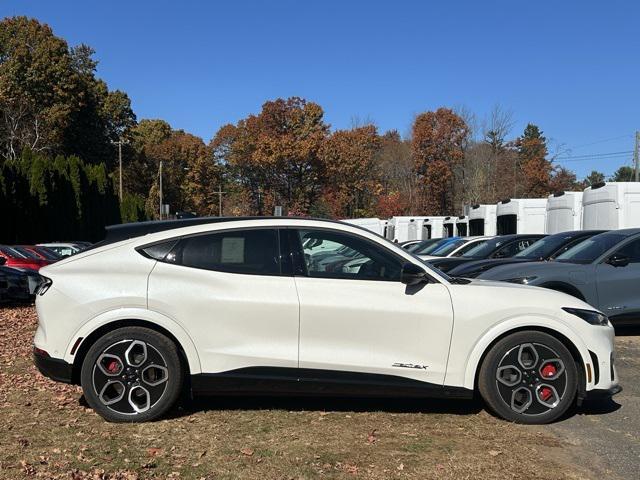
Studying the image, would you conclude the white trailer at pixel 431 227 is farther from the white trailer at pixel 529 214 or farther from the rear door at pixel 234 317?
the rear door at pixel 234 317

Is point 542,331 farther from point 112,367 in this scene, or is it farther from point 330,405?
point 112,367

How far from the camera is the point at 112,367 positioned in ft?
16.0

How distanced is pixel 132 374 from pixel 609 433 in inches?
150

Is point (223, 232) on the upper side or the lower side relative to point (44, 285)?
upper

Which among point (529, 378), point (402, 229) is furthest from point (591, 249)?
point (402, 229)

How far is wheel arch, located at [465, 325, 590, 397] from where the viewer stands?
4930mm

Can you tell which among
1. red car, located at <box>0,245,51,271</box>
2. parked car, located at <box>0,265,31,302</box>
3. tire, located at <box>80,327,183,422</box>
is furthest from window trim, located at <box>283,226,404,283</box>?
red car, located at <box>0,245,51,271</box>

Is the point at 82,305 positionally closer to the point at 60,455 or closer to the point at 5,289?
the point at 60,455

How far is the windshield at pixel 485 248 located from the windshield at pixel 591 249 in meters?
4.49

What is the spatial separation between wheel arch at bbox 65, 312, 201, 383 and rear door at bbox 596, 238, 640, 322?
604 cm

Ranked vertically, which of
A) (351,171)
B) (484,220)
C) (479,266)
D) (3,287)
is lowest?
(3,287)

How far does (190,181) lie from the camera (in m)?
82.0

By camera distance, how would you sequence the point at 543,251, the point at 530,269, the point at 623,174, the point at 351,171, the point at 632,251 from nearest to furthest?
1. the point at 530,269
2. the point at 632,251
3. the point at 543,251
4. the point at 351,171
5. the point at 623,174

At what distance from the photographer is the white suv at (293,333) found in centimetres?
484
